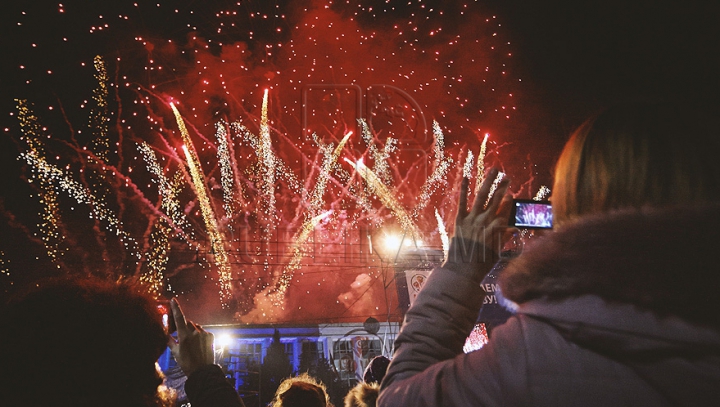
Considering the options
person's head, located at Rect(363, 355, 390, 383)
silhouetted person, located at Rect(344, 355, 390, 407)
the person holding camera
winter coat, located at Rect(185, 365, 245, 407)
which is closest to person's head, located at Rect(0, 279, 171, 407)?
winter coat, located at Rect(185, 365, 245, 407)

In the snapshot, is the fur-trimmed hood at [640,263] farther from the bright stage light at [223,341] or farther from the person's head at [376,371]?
the bright stage light at [223,341]

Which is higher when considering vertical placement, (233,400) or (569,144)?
(569,144)

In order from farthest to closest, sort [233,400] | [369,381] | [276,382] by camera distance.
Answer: [276,382]
[369,381]
[233,400]

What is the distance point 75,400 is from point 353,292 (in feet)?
146

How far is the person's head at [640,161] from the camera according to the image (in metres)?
0.92

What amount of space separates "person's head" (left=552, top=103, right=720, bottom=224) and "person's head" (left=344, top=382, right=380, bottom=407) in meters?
3.56

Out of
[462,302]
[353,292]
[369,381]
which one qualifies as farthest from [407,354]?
[353,292]

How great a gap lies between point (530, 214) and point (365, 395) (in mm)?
3370

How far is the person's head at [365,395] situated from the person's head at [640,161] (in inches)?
140

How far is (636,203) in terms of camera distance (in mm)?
947

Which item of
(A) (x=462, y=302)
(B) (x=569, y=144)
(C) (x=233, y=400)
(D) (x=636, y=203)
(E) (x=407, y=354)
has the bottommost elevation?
(C) (x=233, y=400)

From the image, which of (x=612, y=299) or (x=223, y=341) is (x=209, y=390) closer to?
(x=612, y=299)

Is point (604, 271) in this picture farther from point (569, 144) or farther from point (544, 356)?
point (569, 144)

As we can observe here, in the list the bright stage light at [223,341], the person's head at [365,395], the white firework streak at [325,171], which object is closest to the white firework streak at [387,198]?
the white firework streak at [325,171]
